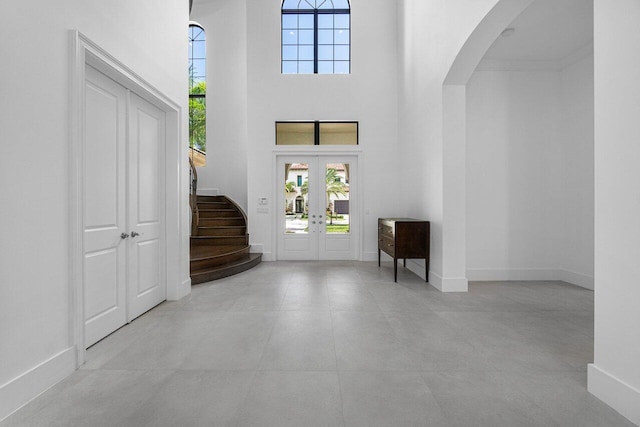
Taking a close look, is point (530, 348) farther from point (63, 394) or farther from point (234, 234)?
point (234, 234)

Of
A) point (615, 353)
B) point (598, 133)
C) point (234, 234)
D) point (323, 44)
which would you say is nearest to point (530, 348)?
point (615, 353)

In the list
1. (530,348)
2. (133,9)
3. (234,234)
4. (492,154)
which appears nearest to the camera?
(530,348)

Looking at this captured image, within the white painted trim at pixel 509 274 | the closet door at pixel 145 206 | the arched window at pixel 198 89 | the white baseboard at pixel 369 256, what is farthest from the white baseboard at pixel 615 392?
the arched window at pixel 198 89

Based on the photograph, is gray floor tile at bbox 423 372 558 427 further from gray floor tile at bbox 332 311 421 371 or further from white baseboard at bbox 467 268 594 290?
white baseboard at bbox 467 268 594 290

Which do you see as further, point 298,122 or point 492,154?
point 298,122

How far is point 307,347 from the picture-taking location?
2.63 metres

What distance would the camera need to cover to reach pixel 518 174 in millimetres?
5117

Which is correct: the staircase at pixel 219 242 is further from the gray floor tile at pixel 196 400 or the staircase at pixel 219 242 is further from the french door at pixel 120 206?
the gray floor tile at pixel 196 400

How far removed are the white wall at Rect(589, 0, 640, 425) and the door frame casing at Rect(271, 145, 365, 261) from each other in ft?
16.7

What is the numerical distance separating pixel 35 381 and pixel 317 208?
18.2 feet

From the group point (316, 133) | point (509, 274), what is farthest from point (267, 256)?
point (509, 274)

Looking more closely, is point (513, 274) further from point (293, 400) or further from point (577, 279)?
point (293, 400)

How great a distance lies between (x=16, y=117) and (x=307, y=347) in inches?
96.5

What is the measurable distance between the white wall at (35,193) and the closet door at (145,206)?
1.02 meters
